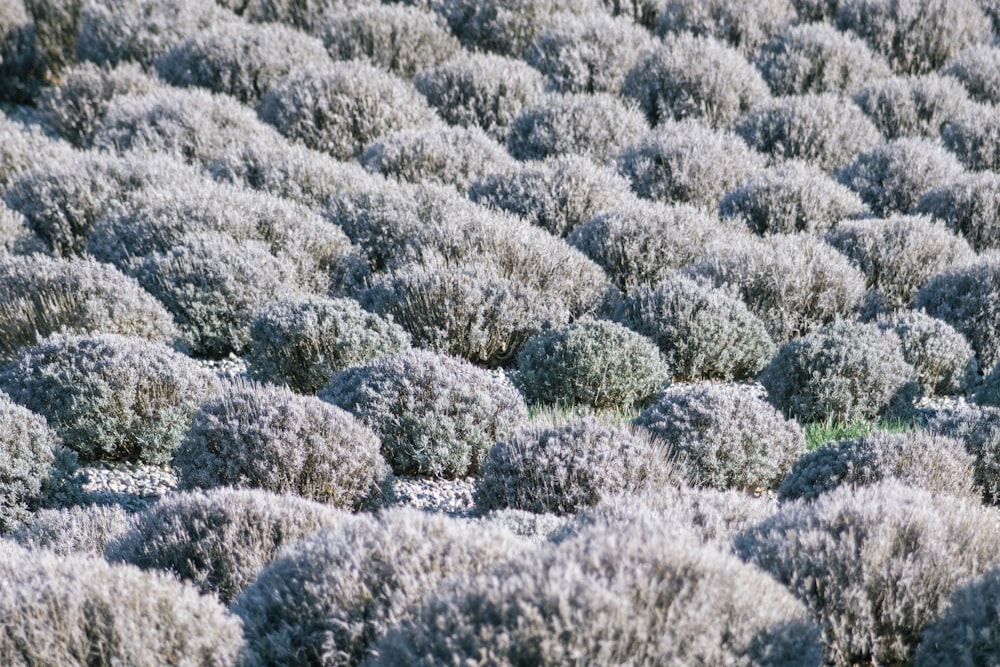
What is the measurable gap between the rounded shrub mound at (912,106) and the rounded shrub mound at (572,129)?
3.03m

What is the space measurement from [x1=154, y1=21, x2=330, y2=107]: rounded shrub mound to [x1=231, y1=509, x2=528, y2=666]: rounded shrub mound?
29.4 feet

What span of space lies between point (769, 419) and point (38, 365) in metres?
4.33

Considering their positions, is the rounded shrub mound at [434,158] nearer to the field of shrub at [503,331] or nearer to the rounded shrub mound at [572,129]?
the field of shrub at [503,331]

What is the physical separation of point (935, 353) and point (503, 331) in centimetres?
315

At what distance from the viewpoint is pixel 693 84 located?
12.0m

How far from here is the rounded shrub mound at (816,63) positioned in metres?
12.9

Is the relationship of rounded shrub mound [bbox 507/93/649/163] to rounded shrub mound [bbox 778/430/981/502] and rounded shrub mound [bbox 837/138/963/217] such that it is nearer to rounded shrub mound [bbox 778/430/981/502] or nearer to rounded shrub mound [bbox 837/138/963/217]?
rounded shrub mound [bbox 837/138/963/217]

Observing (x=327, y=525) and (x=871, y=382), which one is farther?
(x=871, y=382)

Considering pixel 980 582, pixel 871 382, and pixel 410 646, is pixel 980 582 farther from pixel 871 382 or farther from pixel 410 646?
pixel 871 382

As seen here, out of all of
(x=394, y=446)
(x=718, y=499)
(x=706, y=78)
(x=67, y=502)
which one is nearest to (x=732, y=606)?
(x=718, y=499)

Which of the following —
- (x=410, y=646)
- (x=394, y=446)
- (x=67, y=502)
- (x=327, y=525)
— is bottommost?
(x=67, y=502)

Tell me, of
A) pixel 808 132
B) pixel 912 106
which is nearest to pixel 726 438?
pixel 808 132

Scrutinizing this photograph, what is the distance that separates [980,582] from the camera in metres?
3.54

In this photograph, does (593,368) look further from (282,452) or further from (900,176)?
(900,176)
